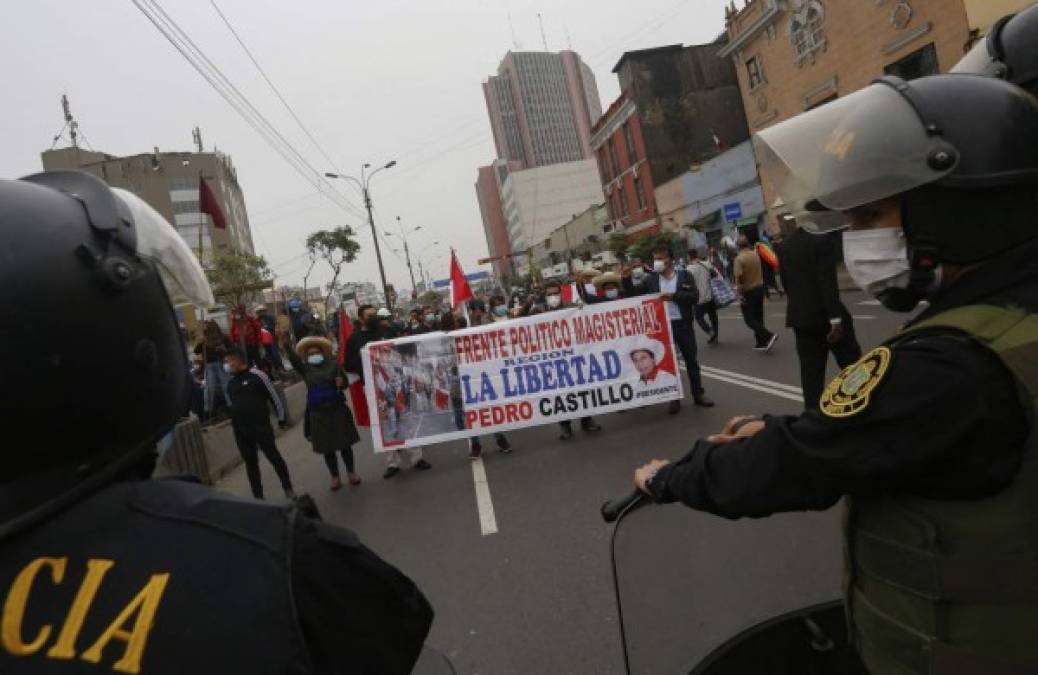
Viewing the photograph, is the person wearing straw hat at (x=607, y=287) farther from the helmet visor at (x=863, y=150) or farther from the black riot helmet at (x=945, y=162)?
the black riot helmet at (x=945, y=162)

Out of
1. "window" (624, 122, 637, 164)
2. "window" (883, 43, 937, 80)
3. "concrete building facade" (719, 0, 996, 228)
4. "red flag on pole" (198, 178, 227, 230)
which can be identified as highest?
"window" (624, 122, 637, 164)

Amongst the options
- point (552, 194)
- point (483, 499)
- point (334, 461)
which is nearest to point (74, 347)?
point (483, 499)

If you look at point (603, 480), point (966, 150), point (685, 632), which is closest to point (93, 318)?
point (685, 632)

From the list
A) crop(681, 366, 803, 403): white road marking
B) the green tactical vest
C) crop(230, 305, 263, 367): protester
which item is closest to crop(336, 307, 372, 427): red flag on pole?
crop(681, 366, 803, 403): white road marking

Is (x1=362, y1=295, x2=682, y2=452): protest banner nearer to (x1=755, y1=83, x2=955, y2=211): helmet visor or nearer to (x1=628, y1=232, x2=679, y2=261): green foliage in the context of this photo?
(x1=755, y1=83, x2=955, y2=211): helmet visor

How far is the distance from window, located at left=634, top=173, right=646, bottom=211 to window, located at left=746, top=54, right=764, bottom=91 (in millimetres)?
14789

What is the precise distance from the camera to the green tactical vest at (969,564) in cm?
108

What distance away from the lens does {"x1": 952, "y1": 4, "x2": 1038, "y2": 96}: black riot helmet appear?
6.45ft

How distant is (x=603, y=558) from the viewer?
12.5 ft

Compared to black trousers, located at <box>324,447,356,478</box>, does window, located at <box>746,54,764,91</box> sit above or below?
above

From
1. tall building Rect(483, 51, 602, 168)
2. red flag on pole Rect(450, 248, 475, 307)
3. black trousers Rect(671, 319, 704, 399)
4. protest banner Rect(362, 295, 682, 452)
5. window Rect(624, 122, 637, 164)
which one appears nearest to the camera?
black trousers Rect(671, 319, 704, 399)

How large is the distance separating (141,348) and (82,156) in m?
69.2

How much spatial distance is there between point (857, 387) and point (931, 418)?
0.13 meters

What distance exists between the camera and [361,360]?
24.1 feet
